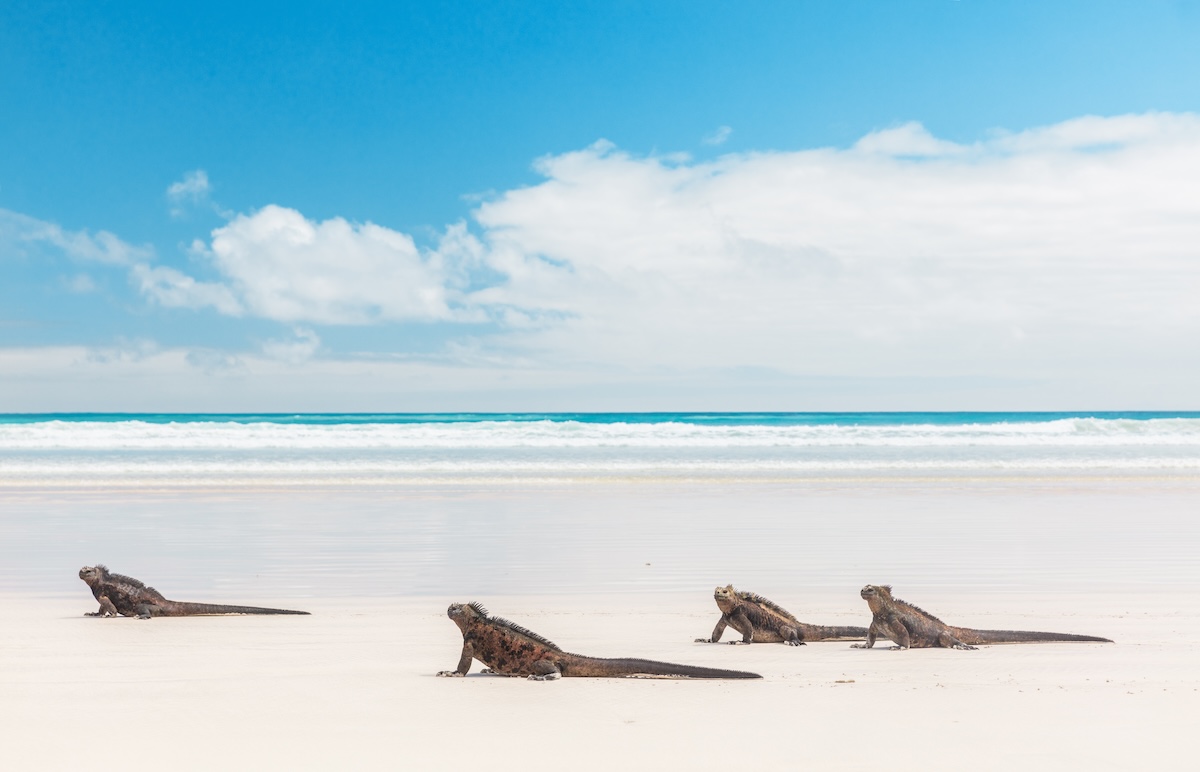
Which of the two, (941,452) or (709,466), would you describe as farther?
(941,452)

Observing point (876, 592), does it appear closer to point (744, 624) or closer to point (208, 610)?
point (744, 624)

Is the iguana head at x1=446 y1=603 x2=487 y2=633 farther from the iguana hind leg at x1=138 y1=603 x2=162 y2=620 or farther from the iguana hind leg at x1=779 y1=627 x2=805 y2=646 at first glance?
the iguana hind leg at x1=138 y1=603 x2=162 y2=620

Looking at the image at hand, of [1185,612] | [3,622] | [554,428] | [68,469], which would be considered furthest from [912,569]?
[554,428]

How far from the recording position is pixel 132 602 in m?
8.15

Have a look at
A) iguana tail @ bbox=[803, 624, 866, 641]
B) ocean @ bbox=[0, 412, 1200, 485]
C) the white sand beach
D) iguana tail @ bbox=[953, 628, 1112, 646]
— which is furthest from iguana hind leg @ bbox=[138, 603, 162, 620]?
ocean @ bbox=[0, 412, 1200, 485]

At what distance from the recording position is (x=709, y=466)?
28578 mm

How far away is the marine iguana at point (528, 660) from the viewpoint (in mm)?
5758

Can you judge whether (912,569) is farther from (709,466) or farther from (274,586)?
(709,466)

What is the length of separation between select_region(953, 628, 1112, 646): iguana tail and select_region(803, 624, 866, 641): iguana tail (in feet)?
2.10

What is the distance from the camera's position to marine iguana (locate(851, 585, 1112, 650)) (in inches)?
266

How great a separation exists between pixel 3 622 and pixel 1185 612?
29.2 feet

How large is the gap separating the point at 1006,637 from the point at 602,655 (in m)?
2.57

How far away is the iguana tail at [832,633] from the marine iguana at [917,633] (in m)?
0.29

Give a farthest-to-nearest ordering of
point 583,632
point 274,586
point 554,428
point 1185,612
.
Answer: point 554,428
point 274,586
point 1185,612
point 583,632
